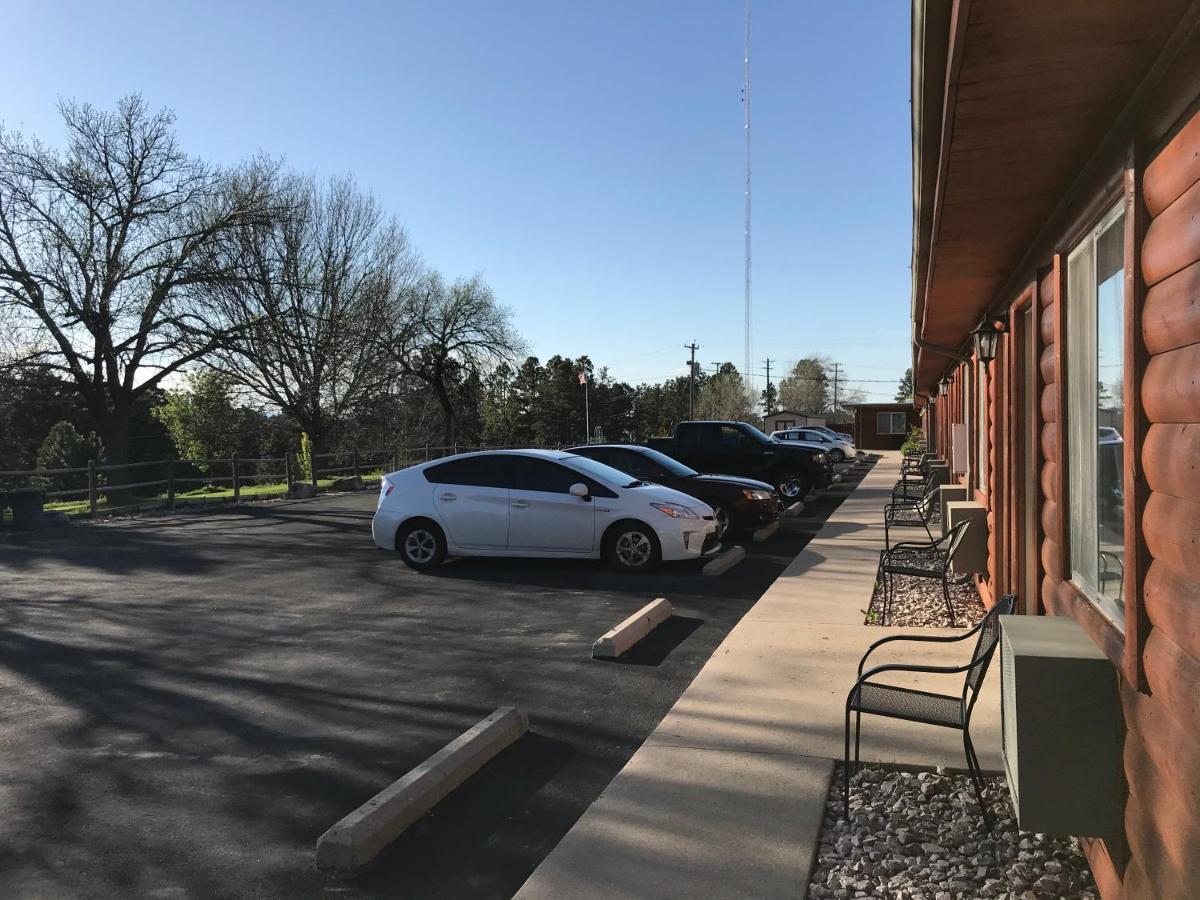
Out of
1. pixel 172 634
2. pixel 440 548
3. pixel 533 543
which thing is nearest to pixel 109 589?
pixel 172 634

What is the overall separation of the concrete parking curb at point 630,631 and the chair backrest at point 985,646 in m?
3.05

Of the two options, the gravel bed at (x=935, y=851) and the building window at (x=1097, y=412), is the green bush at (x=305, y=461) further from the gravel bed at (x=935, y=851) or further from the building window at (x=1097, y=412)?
the building window at (x=1097, y=412)

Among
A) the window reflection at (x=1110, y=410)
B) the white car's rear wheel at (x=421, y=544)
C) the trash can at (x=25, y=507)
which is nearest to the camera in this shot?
the window reflection at (x=1110, y=410)

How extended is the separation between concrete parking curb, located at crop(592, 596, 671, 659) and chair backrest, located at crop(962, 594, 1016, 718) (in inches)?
120

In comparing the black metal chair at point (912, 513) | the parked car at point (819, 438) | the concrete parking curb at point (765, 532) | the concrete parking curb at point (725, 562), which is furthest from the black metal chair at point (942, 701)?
the parked car at point (819, 438)

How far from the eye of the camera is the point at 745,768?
4.51 m

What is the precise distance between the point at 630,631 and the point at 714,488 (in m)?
6.41

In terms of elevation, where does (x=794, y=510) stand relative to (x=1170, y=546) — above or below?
below

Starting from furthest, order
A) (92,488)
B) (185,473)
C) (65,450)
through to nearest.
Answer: (185,473) < (65,450) < (92,488)

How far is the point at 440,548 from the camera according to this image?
10.8 metres

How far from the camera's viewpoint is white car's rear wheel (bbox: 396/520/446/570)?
1084 centimetres

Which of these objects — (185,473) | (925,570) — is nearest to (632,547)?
(925,570)

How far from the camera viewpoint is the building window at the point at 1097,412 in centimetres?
349

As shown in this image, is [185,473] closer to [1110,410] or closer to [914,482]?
[914,482]
